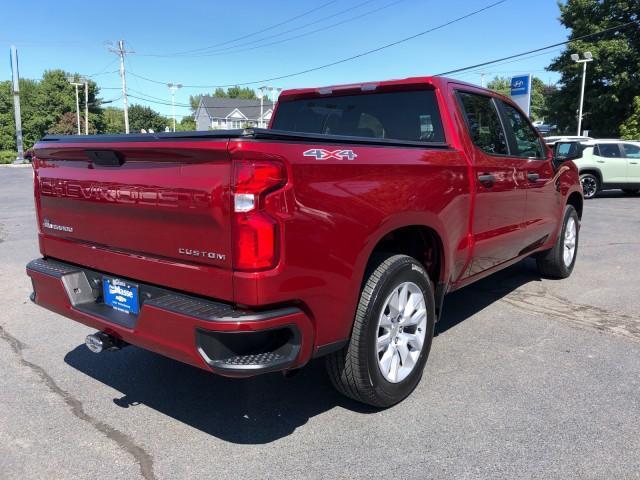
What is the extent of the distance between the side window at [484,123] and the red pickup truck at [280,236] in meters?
0.02

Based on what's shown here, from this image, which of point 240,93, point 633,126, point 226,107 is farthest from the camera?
point 240,93

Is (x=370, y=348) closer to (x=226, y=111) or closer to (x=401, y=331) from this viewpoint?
(x=401, y=331)

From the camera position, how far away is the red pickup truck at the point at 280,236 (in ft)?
8.00

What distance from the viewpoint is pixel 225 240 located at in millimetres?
2451

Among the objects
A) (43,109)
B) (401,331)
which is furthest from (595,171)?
(43,109)

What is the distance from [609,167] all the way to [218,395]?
627 inches

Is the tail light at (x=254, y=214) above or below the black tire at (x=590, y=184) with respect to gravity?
above

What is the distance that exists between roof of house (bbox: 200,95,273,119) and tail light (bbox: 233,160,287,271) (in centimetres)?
9027

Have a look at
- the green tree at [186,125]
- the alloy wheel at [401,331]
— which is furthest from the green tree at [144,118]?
the alloy wheel at [401,331]

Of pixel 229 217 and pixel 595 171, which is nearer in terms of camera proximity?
pixel 229 217

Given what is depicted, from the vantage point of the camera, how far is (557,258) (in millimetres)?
6141

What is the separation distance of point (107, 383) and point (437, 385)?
220 centimetres

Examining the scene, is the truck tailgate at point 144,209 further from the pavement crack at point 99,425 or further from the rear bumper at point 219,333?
the pavement crack at point 99,425

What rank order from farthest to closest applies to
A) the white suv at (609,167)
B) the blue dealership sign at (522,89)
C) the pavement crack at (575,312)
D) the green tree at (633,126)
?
the green tree at (633,126) < the blue dealership sign at (522,89) < the white suv at (609,167) < the pavement crack at (575,312)
